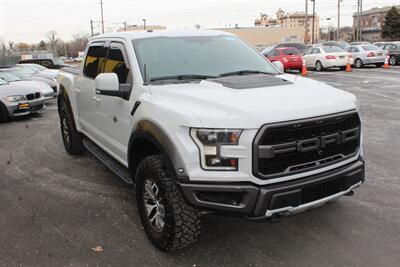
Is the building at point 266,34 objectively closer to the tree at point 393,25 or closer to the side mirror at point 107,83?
the tree at point 393,25

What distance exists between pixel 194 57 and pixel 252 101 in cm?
137

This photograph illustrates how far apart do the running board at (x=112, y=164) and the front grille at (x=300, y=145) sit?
1.78m

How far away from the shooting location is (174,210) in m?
3.28

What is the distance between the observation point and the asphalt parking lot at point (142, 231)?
3541mm

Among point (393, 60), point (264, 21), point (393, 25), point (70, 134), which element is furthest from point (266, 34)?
point (70, 134)

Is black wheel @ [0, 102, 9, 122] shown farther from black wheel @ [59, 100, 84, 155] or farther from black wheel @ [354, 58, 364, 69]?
black wheel @ [354, 58, 364, 69]

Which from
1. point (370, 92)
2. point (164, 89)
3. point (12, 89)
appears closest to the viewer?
point (164, 89)

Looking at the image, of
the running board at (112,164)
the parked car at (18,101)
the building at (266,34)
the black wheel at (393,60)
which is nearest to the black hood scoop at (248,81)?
the running board at (112,164)

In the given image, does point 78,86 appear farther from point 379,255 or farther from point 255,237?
point 379,255

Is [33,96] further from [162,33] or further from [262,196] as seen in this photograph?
[262,196]

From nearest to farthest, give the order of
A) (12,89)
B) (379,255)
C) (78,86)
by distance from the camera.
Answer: (379,255) < (78,86) < (12,89)

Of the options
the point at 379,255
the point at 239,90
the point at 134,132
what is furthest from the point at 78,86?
the point at 379,255

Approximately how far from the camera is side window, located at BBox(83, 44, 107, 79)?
17.0ft

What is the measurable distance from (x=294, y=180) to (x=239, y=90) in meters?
0.91
